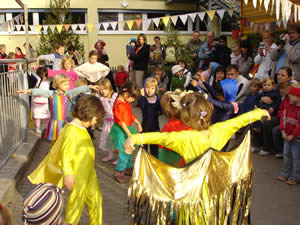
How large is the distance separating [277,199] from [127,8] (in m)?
16.0

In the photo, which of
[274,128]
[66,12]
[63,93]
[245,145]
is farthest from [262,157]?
[66,12]

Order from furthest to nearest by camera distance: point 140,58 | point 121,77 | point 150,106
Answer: point 121,77, point 140,58, point 150,106

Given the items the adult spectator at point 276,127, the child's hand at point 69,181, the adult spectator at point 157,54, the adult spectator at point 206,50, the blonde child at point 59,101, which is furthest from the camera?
the adult spectator at point 157,54

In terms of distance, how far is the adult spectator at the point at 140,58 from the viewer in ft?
35.9

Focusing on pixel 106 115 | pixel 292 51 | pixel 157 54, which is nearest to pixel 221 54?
pixel 292 51

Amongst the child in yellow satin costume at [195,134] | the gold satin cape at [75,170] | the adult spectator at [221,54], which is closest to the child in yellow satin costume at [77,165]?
the gold satin cape at [75,170]

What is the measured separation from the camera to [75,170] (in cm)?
312

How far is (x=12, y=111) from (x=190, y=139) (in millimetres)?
3785

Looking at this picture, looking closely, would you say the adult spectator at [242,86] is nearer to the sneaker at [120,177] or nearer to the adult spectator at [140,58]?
the sneaker at [120,177]

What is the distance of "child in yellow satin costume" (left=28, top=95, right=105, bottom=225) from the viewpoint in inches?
121

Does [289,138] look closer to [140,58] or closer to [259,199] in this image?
[259,199]

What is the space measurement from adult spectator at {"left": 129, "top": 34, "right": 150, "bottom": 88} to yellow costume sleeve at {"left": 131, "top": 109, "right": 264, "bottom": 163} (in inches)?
323

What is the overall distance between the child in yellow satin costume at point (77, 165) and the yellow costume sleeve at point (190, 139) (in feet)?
2.43

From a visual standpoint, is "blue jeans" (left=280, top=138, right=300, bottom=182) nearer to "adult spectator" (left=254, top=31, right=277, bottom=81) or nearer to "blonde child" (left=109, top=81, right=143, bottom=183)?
"blonde child" (left=109, top=81, right=143, bottom=183)
